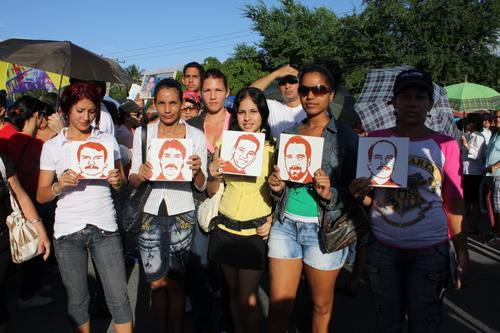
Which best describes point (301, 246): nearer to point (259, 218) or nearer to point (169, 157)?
Result: point (259, 218)

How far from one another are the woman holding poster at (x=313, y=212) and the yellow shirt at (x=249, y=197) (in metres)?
0.20

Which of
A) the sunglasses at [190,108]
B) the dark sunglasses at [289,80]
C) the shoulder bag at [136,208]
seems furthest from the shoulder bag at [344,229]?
the sunglasses at [190,108]

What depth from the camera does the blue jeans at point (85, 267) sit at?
292cm

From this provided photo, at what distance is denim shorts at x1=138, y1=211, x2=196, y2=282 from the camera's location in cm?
316

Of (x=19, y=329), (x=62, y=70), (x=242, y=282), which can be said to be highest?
(x=62, y=70)

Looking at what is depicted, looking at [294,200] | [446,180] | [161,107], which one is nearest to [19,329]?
[161,107]

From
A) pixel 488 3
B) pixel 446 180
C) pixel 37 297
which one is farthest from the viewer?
pixel 488 3

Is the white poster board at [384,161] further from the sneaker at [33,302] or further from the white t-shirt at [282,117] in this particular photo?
the sneaker at [33,302]

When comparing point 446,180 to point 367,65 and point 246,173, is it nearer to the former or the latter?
point 246,173

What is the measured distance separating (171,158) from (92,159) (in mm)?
521

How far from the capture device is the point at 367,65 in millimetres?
26719

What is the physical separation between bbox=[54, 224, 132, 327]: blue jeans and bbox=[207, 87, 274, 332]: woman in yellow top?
→ 696 mm

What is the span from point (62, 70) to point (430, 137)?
403cm

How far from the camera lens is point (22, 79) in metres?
8.33
